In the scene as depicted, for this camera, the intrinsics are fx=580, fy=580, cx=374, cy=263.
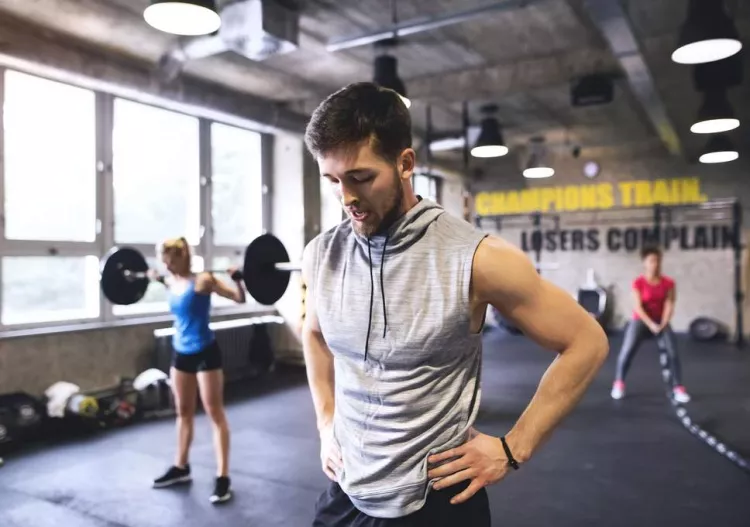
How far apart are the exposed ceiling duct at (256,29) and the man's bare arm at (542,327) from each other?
2689 millimetres

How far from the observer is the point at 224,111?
14.0ft

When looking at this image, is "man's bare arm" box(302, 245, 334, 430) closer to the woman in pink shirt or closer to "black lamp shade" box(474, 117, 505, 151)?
the woman in pink shirt

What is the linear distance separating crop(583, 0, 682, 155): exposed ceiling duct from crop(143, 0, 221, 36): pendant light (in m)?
1.81

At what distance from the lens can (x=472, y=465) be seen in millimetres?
812

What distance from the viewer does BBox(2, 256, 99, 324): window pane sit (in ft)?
11.8

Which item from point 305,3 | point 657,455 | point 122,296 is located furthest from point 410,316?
point 305,3

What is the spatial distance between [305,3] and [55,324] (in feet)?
8.42

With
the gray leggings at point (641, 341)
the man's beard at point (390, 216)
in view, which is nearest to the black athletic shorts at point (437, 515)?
the man's beard at point (390, 216)

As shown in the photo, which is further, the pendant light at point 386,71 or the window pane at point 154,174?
the window pane at point 154,174

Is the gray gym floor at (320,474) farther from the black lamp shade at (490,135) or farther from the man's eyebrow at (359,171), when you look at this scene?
the black lamp shade at (490,135)

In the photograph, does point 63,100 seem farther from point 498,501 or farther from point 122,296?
point 498,501

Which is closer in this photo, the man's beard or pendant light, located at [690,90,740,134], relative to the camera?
the man's beard

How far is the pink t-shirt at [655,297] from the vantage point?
401cm

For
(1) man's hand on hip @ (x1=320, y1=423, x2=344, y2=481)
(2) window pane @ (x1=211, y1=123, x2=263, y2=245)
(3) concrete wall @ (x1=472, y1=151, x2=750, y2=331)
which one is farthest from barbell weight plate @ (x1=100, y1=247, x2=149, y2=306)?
(3) concrete wall @ (x1=472, y1=151, x2=750, y2=331)
